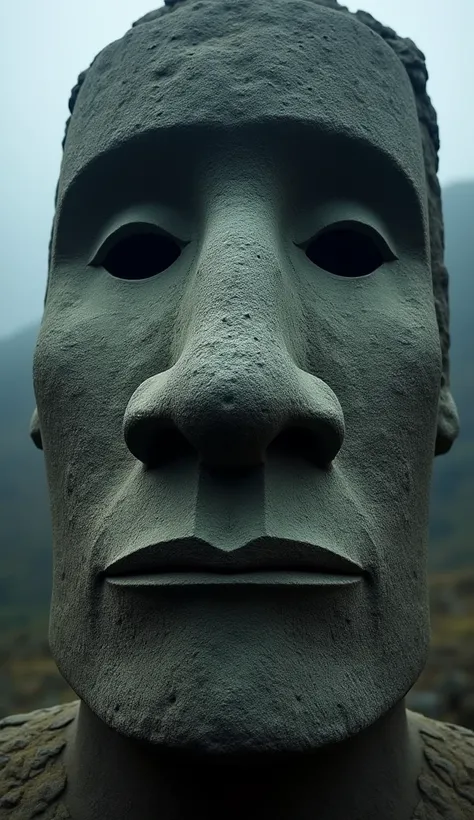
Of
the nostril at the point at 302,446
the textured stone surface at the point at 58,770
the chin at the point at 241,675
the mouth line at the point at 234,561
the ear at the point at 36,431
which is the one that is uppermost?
the ear at the point at 36,431

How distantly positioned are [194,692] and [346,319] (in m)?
0.85

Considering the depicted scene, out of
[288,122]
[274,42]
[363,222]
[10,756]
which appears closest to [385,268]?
[363,222]

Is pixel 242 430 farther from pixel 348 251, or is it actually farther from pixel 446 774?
pixel 446 774

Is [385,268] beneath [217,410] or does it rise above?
above

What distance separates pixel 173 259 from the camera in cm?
177

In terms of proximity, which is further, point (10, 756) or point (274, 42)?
point (10, 756)

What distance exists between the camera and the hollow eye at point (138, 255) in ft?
5.81

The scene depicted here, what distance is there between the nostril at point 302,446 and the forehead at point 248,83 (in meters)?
0.72

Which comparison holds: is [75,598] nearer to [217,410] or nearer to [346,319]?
[217,410]

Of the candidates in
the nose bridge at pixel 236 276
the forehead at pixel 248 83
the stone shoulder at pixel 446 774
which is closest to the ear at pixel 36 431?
the forehead at pixel 248 83

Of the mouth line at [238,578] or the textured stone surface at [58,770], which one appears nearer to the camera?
the mouth line at [238,578]

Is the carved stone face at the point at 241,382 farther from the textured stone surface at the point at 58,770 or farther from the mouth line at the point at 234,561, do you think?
the textured stone surface at the point at 58,770

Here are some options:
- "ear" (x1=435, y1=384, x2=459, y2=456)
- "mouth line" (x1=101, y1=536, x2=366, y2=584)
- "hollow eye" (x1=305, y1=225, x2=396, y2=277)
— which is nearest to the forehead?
"hollow eye" (x1=305, y1=225, x2=396, y2=277)

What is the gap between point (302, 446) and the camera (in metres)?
1.36
